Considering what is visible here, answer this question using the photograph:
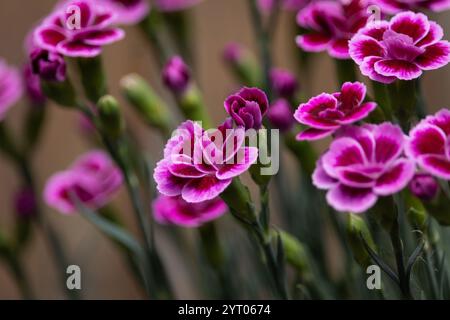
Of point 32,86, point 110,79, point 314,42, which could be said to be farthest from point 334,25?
point 110,79

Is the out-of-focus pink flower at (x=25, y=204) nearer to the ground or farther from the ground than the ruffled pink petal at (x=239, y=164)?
farther from the ground

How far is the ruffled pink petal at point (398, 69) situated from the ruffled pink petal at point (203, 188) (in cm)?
8

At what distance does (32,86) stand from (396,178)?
0.32 meters

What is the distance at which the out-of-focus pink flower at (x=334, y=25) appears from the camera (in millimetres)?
376

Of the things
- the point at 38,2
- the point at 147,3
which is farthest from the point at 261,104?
the point at 38,2

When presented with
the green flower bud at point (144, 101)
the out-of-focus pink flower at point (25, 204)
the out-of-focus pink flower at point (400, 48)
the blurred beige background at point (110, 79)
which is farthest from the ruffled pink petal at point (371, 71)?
the blurred beige background at point (110, 79)

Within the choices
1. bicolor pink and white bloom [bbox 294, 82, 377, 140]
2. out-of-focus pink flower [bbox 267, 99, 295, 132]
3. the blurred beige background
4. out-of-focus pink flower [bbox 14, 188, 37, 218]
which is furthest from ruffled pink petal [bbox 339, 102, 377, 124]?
the blurred beige background

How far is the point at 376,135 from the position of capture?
0.31 m

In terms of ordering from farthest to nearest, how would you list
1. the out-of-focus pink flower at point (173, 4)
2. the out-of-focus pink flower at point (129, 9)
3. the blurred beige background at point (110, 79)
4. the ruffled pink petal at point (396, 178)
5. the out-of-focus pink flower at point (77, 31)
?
1. the blurred beige background at point (110, 79)
2. the out-of-focus pink flower at point (173, 4)
3. the out-of-focus pink flower at point (129, 9)
4. the out-of-focus pink flower at point (77, 31)
5. the ruffled pink petal at point (396, 178)

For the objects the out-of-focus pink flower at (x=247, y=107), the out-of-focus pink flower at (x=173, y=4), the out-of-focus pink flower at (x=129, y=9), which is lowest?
the out-of-focus pink flower at (x=247, y=107)

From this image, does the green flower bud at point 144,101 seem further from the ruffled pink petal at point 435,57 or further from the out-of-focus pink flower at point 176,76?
the ruffled pink petal at point 435,57

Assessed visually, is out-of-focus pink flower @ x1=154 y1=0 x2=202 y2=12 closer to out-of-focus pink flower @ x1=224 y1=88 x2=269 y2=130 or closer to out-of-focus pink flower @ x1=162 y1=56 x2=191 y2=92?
out-of-focus pink flower @ x1=162 y1=56 x2=191 y2=92

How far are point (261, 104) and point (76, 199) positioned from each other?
185mm
